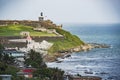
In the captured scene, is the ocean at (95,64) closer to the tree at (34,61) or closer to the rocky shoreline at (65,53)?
the rocky shoreline at (65,53)

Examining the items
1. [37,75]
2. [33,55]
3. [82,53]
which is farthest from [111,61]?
[37,75]

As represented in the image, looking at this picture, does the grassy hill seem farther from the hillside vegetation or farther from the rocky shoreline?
the rocky shoreline

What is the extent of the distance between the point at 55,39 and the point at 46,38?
1.45ft

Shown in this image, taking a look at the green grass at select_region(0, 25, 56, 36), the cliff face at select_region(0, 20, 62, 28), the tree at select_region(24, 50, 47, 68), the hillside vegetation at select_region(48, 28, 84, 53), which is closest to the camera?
the tree at select_region(24, 50, 47, 68)

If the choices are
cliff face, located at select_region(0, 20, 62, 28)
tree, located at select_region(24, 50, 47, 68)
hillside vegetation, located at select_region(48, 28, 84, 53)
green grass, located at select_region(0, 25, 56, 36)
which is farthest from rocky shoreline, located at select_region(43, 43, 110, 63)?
tree, located at select_region(24, 50, 47, 68)

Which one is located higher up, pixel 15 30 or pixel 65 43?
pixel 15 30

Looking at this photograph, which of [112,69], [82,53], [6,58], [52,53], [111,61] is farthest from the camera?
[82,53]

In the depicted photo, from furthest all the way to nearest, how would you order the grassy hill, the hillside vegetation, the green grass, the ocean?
the green grass → the grassy hill → the hillside vegetation → the ocean

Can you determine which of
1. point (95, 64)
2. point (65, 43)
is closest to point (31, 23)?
point (65, 43)

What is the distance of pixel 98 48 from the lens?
864 inches

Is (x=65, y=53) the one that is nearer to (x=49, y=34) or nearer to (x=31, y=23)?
(x=49, y=34)

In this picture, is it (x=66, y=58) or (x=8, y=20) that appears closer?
(x=66, y=58)

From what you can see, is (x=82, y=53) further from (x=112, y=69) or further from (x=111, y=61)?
(x=112, y=69)

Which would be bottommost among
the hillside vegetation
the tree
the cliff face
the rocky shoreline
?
the rocky shoreline
